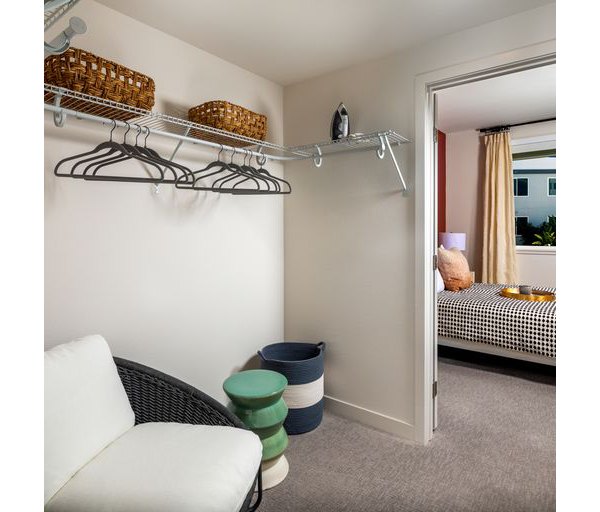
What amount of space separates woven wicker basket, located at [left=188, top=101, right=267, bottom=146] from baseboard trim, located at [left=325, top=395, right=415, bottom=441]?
1.81 meters

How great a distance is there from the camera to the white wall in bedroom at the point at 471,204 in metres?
5.23

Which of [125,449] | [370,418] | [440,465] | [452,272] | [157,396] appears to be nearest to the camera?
[125,449]

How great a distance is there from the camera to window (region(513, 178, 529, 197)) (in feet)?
18.8

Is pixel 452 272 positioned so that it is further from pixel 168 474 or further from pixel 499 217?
pixel 168 474

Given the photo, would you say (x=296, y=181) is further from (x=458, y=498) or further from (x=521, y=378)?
(x=521, y=378)

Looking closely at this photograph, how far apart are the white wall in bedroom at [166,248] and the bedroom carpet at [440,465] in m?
0.76

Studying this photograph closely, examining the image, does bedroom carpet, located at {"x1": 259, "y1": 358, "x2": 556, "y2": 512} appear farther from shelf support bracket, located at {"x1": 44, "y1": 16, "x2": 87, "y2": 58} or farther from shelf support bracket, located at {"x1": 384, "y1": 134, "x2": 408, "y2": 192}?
shelf support bracket, located at {"x1": 44, "y1": 16, "x2": 87, "y2": 58}

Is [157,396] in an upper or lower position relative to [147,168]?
lower

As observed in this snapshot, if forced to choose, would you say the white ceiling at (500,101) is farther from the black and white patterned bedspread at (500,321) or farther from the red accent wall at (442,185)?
the black and white patterned bedspread at (500,321)

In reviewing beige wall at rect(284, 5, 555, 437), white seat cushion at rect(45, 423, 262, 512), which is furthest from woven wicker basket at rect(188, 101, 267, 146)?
white seat cushion at rect(45, 423, 262, 512)

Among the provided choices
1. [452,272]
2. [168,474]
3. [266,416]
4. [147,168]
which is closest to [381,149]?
[147,168]

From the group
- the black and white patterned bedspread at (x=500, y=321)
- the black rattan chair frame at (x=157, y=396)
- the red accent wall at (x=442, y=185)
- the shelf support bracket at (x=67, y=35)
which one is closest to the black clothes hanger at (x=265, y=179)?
the black rattan chair frame at (x=157, y=396)

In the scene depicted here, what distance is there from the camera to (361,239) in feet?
8.48

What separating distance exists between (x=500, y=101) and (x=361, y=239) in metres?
2.80
